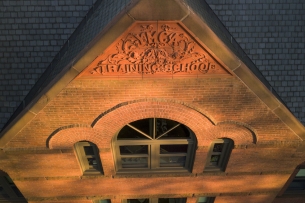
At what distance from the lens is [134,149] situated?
734cm

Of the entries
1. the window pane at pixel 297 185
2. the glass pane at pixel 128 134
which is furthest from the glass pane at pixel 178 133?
the window pane at pixel 297 185

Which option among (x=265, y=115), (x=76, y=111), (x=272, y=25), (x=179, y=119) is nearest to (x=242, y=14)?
(x=272, y=25)

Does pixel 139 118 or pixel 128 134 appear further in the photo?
pixel 128 134

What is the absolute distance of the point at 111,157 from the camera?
7.04 metres

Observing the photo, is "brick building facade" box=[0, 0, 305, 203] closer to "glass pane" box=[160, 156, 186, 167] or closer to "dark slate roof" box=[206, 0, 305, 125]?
"glass pane" box=[160, 156, 186, 167]

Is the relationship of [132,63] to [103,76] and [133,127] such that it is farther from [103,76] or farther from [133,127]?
[133,127]

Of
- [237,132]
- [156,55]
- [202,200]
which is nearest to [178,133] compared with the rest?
[237,132]

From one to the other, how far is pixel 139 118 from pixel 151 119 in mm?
486

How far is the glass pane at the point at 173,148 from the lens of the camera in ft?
24.1

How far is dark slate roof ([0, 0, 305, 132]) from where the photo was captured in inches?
275

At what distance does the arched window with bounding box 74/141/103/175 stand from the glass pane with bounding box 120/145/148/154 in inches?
27.9

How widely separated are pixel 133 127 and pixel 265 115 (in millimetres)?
3103

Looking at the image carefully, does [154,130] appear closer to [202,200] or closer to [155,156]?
[155,156]

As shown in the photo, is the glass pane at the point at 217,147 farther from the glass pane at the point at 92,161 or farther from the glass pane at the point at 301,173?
the glass pane at the point at 301,173
